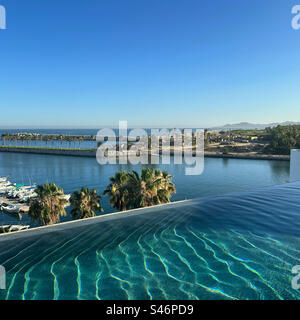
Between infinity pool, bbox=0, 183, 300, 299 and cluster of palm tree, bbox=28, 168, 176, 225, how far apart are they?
6813 millimetres

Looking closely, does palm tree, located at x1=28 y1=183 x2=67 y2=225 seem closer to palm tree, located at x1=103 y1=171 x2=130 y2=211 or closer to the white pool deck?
palm tree, located at x1=103 y1=171 x2=130 y2=211

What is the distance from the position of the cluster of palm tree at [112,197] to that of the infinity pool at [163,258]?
22.4ft

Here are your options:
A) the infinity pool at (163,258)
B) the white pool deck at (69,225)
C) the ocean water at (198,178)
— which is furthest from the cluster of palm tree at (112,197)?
the ocean water at (198,178)

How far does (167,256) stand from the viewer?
22.7ft

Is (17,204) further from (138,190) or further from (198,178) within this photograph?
(198,178)

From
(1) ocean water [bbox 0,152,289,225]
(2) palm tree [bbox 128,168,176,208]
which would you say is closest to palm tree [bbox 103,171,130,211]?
(2) palm tree [bbox 128,168,176,208]

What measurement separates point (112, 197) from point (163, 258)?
38.5ft

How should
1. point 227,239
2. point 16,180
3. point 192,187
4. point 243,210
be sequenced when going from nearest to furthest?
1. point 227,239
2. point 243,210
3. point 192,187
4. point 16,180

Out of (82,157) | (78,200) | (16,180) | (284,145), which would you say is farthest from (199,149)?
(78,200)

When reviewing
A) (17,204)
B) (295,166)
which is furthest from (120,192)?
(17,204)

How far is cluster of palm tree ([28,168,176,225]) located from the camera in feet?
53.3

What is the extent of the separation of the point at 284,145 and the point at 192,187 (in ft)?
158
